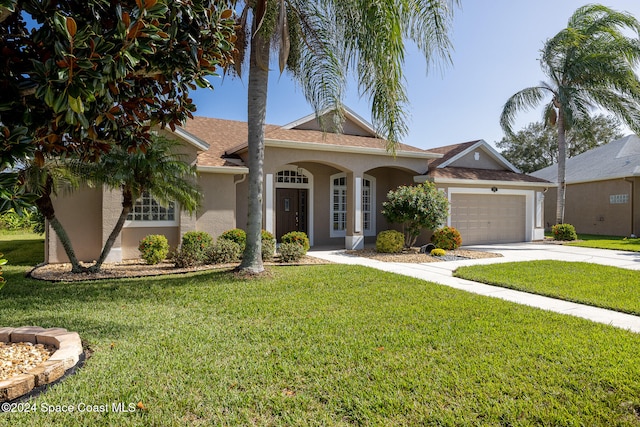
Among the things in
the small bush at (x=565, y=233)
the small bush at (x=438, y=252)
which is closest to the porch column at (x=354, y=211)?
the small bush at (x=438, y=252)

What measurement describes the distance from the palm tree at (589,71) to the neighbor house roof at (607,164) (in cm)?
556

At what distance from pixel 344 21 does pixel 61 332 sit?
25.1 ft

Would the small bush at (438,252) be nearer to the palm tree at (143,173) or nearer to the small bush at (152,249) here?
the palm tree at (143,173)

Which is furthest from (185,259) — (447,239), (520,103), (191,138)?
(520,103)

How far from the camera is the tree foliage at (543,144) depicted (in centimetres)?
3869

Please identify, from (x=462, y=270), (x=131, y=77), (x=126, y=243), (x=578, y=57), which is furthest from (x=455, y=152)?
(x=131, y=77)

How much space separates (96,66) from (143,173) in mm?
6666

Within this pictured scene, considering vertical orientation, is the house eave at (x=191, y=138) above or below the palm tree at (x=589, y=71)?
below

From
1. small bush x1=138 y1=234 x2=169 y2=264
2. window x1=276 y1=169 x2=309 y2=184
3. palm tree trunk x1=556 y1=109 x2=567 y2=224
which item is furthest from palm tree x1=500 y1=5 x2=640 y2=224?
small bush x1=138 y1=234 x2=169 y2=264

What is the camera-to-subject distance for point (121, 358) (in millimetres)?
4188

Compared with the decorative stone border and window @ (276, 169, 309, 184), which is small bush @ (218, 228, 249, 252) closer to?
window @ (276, 169, 309, 184)

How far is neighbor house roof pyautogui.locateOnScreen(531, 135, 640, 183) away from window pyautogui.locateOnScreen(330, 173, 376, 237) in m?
16.4

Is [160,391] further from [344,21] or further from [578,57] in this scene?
[578,57]

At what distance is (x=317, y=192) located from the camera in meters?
16.4
